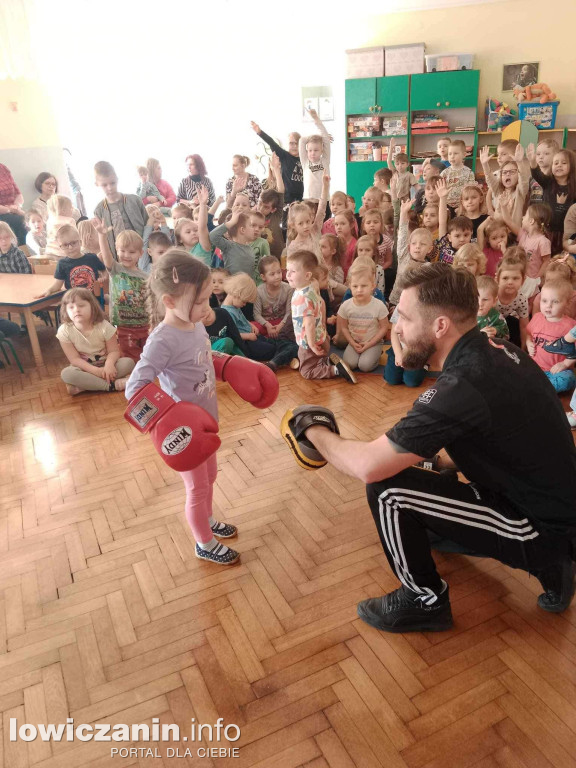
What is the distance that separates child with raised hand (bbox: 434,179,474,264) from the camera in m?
4.54

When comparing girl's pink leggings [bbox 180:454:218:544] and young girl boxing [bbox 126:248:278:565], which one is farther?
girl's pink leggings [bbox 180:454:218:544]

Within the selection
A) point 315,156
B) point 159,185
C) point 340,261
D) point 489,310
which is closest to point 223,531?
point 489,310

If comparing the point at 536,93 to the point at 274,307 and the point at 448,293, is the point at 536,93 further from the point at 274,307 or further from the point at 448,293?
the point at 448,293

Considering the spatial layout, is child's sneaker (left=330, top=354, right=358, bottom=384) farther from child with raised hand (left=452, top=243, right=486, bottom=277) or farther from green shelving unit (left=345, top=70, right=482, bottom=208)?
green shelving unit (left=345, top=70, right=482, bottom=208)

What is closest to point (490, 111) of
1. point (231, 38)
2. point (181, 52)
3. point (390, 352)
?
point (231, 38)

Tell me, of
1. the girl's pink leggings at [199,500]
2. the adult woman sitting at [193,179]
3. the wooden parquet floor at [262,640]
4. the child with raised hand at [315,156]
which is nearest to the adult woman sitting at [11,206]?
the adult woman sitting at [193,179]

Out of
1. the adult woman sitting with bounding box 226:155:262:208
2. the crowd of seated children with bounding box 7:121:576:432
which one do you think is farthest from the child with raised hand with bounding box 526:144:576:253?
the adult woman sitting with bounding box 226:155:262:208

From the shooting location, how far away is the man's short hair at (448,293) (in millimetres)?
1724

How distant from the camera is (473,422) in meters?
1.63

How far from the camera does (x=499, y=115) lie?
26.7 feet

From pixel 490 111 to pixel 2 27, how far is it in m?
6.82

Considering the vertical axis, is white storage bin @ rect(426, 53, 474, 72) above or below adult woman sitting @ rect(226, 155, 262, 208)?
above

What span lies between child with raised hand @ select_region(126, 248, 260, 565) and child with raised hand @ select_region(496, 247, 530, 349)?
8.70 ft

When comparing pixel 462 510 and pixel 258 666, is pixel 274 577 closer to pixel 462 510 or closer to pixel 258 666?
pixel 258 666
